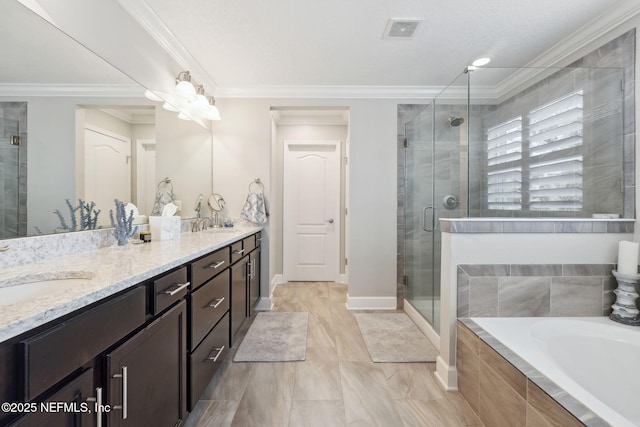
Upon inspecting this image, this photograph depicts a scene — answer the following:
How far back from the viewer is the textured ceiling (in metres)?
1.79

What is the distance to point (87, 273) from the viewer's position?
1.01 meters

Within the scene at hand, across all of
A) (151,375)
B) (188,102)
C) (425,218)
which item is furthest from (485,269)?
(188,102)

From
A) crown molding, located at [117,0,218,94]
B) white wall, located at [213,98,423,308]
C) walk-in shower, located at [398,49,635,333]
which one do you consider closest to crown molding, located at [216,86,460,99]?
white wall, located at [213,98,423,308]

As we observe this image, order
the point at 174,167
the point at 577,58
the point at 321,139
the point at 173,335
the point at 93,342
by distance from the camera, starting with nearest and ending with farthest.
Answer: the point at 93,342 → the point at 173,335 → the point at 577,58 → the point at 174,167 → the point at 321,139

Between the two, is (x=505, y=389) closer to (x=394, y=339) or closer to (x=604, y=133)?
(x=394, y=339)

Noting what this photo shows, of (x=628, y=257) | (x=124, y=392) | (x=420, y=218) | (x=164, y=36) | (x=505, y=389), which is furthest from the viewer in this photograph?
(x=420, y=218)

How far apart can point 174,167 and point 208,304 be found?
1323mm

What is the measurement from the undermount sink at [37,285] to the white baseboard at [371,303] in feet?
8.00

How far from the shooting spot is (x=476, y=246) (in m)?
1.69

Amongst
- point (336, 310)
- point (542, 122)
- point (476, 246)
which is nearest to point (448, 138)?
point (542, 122)

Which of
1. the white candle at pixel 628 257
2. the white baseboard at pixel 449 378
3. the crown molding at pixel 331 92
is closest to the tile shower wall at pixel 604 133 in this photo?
the white candle at pixel 628 257

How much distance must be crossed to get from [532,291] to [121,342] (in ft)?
6.80

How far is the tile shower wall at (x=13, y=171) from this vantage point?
3.50 feet

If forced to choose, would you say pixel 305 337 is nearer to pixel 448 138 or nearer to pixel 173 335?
pixel 173 335
